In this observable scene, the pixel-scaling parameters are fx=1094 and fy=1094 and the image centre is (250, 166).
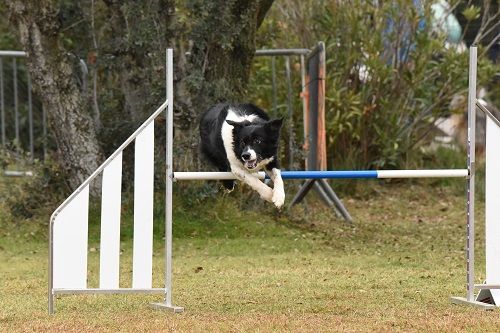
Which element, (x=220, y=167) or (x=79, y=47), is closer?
(x=220, y=167)

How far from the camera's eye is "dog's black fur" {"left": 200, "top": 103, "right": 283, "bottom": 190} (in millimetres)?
6984

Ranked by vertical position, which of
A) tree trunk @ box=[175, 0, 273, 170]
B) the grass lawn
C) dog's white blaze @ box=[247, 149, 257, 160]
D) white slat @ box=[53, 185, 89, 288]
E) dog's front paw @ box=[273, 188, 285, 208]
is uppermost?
tree trunk @ box=[175, 0, 273, 170]

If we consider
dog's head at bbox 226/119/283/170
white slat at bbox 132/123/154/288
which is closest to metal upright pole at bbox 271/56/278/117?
dog's head at bbox 226/119/283/170

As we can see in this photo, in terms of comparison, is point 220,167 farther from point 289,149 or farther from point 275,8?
point 275,8

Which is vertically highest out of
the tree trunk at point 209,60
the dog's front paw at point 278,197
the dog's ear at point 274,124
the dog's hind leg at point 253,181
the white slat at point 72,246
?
the tree trunk at point 209,60

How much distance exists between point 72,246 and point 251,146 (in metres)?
1.30

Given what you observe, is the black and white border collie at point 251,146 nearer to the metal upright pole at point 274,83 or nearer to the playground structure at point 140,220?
the playground structure at point 140,220

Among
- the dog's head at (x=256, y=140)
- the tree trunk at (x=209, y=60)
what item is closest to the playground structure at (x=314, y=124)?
the tree trunk at (x=209, y=60)

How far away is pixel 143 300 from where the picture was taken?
7.42 m

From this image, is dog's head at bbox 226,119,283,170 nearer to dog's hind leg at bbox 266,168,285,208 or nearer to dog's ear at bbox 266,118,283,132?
dog's ear at bbox 266,118,283,132

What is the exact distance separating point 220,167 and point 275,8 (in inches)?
272

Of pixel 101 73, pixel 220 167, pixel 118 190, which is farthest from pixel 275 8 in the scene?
pixel 118 190

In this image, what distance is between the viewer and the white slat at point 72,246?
21.2ft

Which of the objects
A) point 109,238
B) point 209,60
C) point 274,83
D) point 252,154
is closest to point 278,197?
point 252,154
